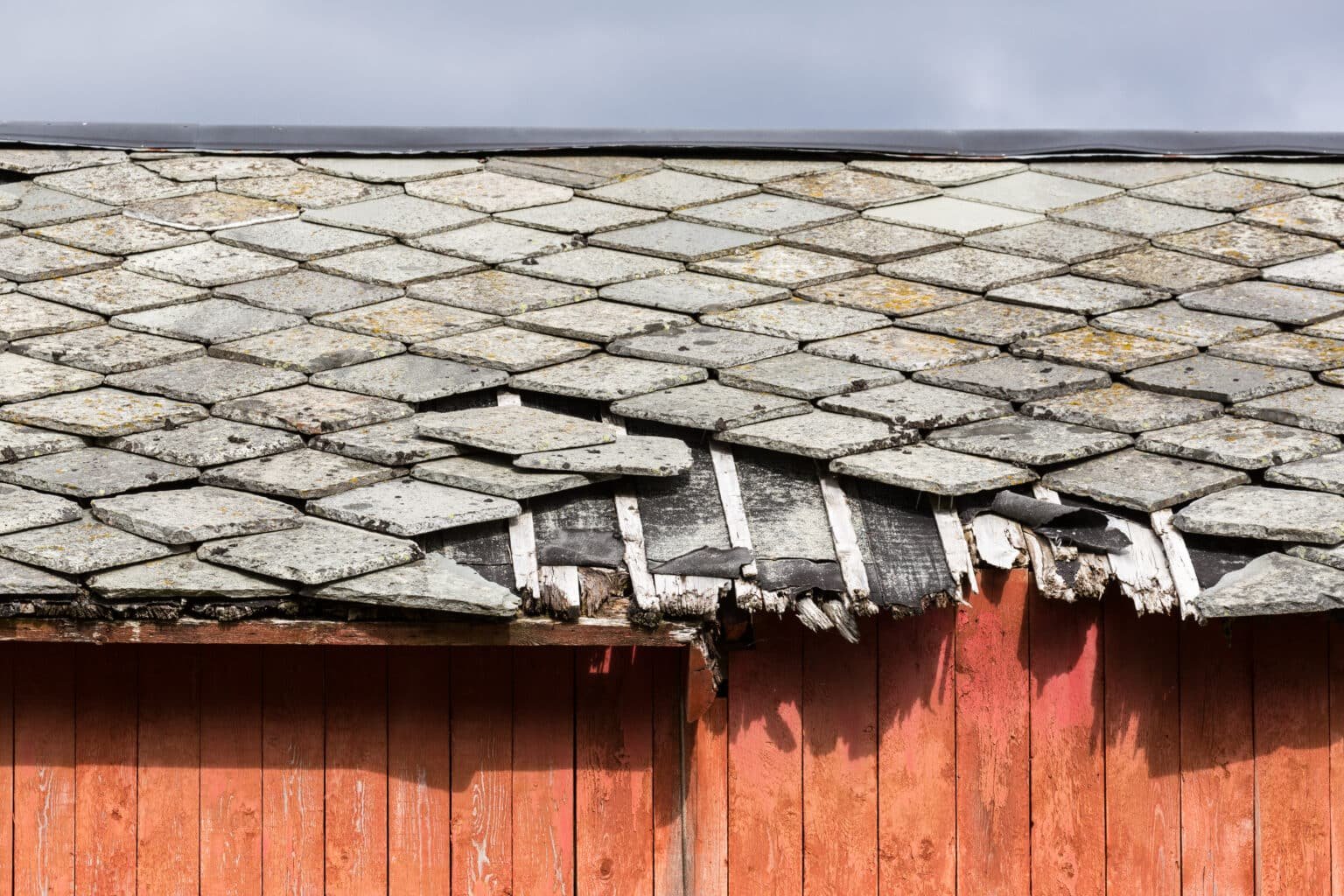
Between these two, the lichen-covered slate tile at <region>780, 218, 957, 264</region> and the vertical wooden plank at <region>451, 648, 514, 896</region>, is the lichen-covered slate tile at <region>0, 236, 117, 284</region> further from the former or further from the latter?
the lichen-covered slate tile at <region>780, 218, 957, 264</region>

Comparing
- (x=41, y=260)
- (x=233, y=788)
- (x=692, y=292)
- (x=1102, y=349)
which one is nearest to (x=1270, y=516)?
(x=1102, y=349)

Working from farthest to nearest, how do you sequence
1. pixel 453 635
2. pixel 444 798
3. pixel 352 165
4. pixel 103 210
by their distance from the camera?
pixel 352 165 → pixel 103 210 → pixel 444 798 → pixel 453 635

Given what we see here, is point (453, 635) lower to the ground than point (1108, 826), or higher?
higher

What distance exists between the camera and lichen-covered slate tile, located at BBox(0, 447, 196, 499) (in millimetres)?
→ 3322

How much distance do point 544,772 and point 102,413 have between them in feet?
4.81

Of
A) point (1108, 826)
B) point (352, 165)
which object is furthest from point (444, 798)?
point (352, 165)

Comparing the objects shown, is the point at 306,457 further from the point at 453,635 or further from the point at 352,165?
the point at 352,165

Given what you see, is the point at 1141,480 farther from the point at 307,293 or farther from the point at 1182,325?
the point at 307,293

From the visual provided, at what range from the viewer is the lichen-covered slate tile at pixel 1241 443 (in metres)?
3.50

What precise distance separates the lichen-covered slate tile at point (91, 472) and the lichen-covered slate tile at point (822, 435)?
134 cm

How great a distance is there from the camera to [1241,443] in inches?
141

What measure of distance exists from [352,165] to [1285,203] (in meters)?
3.53

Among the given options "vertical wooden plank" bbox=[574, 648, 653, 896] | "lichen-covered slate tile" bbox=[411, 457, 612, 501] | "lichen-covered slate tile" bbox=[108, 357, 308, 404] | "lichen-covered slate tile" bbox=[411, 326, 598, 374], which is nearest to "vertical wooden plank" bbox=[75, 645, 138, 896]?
"lichen-covered slate tile" bbox=[108, 357, 308, 404]

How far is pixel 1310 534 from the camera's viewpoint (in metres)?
3.19
